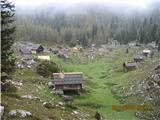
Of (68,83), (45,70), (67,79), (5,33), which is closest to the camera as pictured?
(5,33)

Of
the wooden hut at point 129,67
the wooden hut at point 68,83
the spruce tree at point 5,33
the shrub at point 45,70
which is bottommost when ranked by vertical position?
the wooden hut at point 129,67

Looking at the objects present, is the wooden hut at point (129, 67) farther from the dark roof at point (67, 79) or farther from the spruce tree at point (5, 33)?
the spruce tree at point (5, 33)

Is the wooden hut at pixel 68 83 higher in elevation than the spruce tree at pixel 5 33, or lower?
lower

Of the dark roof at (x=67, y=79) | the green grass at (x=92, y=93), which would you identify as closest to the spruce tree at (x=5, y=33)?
the green grass at (x=92, y=93)

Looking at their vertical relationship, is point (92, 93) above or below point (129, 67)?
above

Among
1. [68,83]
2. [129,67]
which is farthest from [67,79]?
[129,67]

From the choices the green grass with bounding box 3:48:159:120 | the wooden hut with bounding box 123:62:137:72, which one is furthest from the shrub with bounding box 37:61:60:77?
the wooden hut with bounding box 123:62:137:72

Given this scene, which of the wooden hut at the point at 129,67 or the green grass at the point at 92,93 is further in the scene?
the wooden hut at the point at 129,67

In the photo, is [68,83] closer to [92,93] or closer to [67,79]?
[67,79]

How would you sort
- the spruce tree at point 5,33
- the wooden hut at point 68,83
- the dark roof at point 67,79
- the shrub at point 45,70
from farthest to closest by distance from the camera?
1. the shrub at point 45,70
2. the dark roof at point 67,79
3. the wooden hut at point 68,83
4. the spruce tree at point 5,33

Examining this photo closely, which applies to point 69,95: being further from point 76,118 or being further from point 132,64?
point 132,64

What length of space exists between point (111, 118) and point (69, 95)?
1718cm

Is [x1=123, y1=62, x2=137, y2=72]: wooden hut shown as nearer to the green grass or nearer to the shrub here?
the green grass

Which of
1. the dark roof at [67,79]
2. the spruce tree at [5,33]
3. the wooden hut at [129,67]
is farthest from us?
the wooden hut at [129,67]
